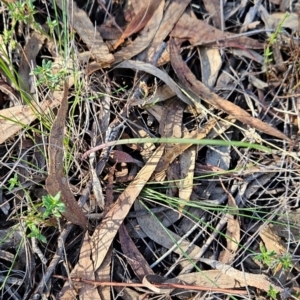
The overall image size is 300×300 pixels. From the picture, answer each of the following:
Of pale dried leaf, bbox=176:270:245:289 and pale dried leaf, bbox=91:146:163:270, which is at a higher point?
pale dried leaf, bbox=91:146:163:270

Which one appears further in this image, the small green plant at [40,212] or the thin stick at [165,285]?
the thin stick at [165,285]

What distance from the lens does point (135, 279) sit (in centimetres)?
148

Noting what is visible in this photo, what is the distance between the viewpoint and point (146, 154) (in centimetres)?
155

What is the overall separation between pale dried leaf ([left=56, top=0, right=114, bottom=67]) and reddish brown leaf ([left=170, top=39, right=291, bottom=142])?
236 mm

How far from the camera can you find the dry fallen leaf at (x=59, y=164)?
1.35 m

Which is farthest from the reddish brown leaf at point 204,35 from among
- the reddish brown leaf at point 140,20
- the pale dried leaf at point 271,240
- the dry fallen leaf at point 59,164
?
the pale dried leaf at point 271,240

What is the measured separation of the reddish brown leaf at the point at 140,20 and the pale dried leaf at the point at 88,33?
2.4 inches

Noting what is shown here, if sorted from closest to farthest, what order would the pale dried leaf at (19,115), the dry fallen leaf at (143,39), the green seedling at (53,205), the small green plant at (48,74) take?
1. the green seedling at (53,205)
2. the small green plant at (48,74)
3. the pale dried leaf at (19,115)
4. the dry fallen leaf at (143,39)

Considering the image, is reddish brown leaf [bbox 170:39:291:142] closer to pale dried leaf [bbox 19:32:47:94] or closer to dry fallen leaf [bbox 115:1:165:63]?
dry fallen leaf [bbox 115:1:165:63]

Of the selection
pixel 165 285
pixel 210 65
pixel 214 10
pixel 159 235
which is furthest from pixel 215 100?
pixel 165 285

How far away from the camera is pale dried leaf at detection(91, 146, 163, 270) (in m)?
1.46

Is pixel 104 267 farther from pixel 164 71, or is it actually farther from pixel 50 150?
pixel 164 71

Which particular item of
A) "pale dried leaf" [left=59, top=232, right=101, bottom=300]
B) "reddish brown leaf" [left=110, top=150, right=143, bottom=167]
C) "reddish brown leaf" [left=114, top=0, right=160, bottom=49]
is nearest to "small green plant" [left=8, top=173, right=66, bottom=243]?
"pale dried leaf" [left=59, top=232, right=101, bottom=300]

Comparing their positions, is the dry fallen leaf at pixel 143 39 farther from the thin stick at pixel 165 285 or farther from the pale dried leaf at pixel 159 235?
the thin stick at pixel 165 285
